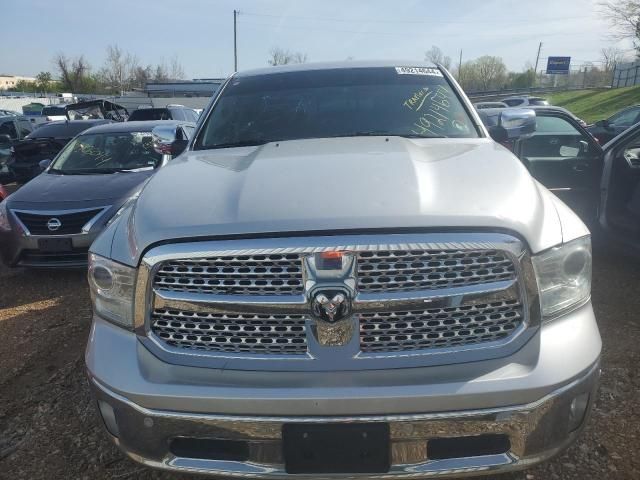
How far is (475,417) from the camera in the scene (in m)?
1.76

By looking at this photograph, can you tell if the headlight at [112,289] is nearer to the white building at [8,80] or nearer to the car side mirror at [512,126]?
the car side mirror at [512,126]

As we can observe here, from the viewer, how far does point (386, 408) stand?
5.78 feet

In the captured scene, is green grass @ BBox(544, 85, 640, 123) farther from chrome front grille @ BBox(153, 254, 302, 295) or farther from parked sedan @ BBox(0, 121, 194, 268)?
chrome front grille @ BBox(153, 254, 302, 295)

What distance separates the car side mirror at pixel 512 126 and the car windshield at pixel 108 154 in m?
4.66

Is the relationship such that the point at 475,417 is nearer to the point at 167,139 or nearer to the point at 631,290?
the point at 167,139

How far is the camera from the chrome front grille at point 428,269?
181cm

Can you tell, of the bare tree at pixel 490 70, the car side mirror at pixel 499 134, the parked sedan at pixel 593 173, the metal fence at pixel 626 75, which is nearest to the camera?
the car side mirror at pixel 499 134

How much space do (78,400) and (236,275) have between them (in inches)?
77.7

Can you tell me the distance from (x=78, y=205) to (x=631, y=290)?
213 inches

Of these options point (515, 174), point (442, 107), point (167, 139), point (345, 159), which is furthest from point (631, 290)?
point (167, 139)

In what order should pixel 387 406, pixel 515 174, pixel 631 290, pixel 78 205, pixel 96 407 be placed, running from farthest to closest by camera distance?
pixel 78 205 < pixel 631 290 < pixel 515 174 < pixel 96 407 < pixel 387 406

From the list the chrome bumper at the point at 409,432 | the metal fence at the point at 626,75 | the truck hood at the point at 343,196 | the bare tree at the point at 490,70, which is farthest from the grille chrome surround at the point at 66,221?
the bare tree at the point at 490,70

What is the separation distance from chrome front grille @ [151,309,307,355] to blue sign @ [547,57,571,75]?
5229 cm

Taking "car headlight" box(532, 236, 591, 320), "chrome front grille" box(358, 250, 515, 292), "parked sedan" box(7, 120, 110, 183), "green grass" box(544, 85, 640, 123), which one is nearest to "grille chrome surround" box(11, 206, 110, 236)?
"chrome front grille" box(358, 250, 515, 292)
